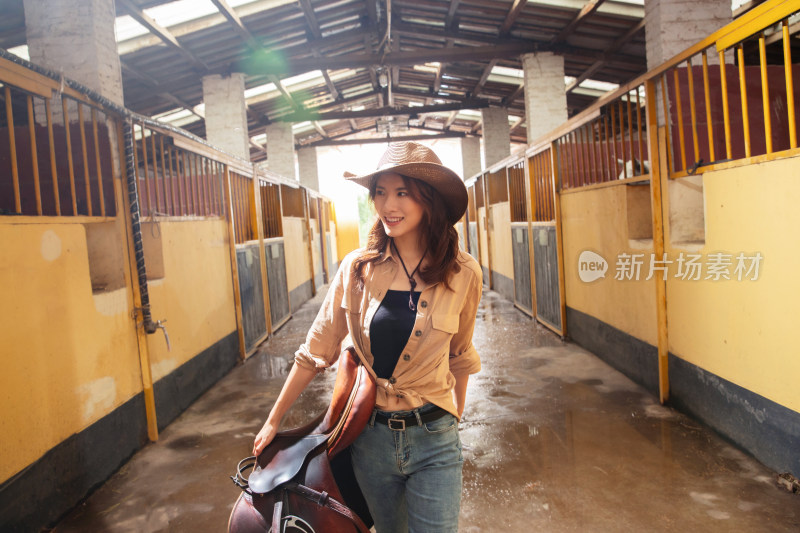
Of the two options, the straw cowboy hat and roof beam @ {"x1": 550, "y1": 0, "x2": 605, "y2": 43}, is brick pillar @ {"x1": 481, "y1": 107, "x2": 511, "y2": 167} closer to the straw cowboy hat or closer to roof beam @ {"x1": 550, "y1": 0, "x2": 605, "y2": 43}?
roof beam @ {"x1": 550, "y1": 0, "x2": 605, "y2": 43}

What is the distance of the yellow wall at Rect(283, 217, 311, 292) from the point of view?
8.83m

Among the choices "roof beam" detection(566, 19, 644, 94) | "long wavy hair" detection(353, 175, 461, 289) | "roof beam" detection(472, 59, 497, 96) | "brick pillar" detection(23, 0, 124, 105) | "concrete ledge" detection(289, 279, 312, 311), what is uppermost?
"roof beam" detection(472, 59, 497, 96)

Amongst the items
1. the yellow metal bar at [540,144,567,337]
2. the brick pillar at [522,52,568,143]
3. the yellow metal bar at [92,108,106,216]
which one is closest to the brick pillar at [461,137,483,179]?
the brick pillar at [522,52,568,143]

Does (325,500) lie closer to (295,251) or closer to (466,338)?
(466,338)

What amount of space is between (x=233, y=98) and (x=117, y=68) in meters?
5.64

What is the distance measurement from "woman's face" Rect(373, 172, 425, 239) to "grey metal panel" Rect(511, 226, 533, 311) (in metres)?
5.97

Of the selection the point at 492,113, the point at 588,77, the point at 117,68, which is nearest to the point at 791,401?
the point at 117,68

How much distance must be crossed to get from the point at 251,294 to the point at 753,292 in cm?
508

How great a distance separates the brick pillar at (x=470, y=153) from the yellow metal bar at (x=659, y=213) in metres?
16.3

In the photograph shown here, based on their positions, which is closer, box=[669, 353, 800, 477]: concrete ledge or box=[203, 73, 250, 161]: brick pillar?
box=[669, 353, 800, 477]: concrete ledge

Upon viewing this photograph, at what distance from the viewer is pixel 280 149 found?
15039 millimetres

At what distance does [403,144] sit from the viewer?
150 centimetres

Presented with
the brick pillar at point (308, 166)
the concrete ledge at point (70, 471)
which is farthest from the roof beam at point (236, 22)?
the brick pillar at point (308, 166)

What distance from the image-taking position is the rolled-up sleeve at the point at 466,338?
1.55 m
